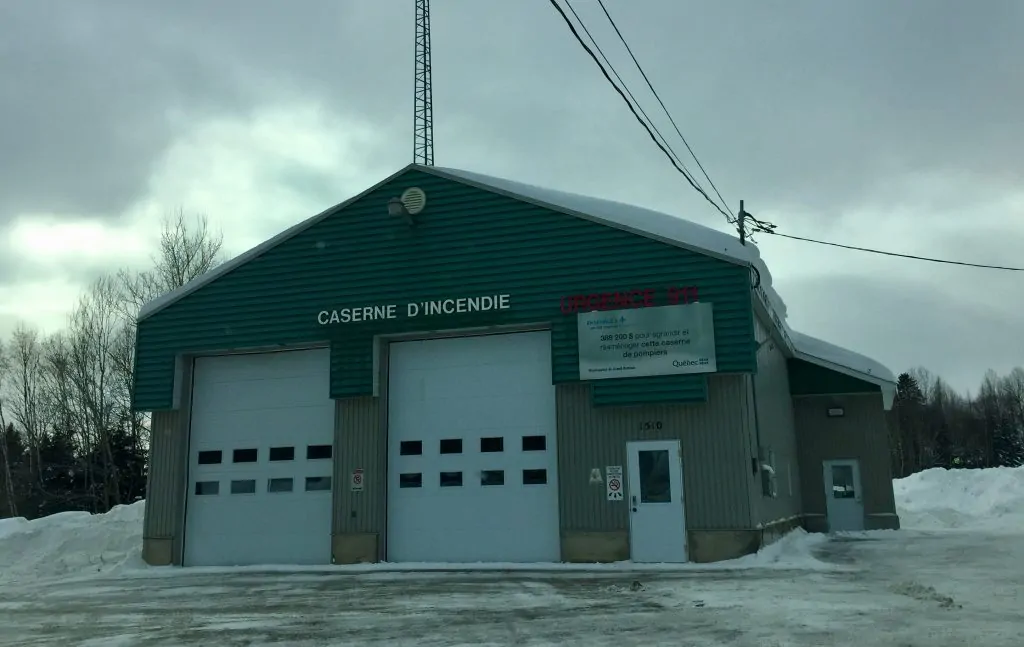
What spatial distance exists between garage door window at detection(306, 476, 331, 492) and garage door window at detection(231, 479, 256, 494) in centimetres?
144

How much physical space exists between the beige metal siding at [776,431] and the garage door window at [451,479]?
597 cm

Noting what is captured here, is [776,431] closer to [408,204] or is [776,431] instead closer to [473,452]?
[473,452]

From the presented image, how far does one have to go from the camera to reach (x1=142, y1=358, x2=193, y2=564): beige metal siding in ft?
63.6

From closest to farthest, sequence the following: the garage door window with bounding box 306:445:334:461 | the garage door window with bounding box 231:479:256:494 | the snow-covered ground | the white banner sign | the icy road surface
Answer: the icy road surface < the snow-covered ground < the white banner sign < the garage door window with bounding box 306:445:334:461 < the garage door window with bounding box 231:479:256:494

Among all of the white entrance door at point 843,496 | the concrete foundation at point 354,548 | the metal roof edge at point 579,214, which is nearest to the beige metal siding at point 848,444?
the white entrance door at point 843,496

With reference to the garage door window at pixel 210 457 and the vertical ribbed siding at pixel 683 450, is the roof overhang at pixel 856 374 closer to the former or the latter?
the vertical ribbed siding at pixel 683 450

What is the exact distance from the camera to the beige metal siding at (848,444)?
81.8 feet

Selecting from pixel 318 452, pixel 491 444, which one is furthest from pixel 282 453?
pixel 491 444

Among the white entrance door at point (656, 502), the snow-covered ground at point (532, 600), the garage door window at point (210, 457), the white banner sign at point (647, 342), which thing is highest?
the white banner sign at point (647, 342)

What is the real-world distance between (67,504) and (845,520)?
38.0 meters

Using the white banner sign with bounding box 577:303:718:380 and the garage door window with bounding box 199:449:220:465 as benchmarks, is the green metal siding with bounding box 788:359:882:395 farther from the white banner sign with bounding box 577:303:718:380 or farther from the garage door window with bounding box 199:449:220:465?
the garage door window with bounding box 199:449:220:465

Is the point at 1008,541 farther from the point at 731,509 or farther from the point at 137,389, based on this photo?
the point at 137,389

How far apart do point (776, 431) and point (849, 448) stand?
568cm

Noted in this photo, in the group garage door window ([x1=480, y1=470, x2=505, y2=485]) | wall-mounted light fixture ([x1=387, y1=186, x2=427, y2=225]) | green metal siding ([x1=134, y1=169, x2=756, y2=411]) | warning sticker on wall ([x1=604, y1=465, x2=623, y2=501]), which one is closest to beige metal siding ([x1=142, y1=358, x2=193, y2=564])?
green metal siding ([x1=134, y1=169, x2=756, y2=411])
